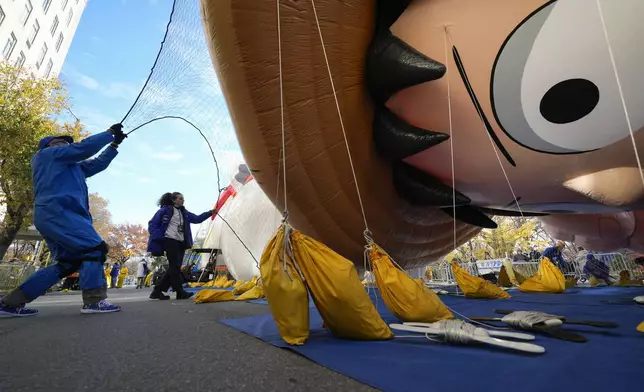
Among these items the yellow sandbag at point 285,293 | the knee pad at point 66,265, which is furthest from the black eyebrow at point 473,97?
the knee pad at point 66,265

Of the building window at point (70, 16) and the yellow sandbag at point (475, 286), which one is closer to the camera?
the yellow sandbag at point (475, 286)

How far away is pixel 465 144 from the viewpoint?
1620 millimetres

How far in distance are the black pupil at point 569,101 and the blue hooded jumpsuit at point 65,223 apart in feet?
9.10

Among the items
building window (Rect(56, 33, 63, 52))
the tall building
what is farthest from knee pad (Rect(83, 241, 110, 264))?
building window (Rect(56, 33, 63, 52))

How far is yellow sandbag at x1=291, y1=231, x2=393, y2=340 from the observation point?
1054 millimetres

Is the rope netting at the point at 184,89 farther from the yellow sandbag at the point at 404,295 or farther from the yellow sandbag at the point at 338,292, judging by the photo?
the yellow sandbag at the point at 404,295

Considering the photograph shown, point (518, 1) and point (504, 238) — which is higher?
point (504, 238)

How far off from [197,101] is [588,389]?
2.54 meters

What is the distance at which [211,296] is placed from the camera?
3240 millimetres

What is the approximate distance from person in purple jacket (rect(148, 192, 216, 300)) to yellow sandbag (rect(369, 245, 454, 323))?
276 centimetres

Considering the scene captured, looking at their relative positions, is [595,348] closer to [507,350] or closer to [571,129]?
[507,350]

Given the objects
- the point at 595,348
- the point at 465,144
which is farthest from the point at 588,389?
the point at 465,144

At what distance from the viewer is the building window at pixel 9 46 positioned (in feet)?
45.7

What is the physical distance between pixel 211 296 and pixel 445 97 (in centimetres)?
300
